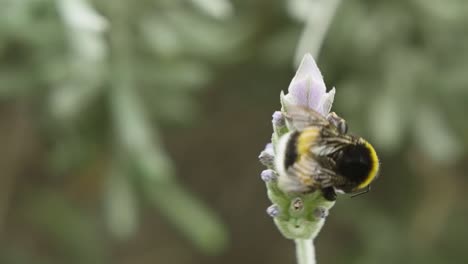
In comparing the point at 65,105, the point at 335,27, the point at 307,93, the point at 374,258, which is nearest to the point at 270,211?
the point at 307,93

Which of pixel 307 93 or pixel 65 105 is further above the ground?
pixel 65 105

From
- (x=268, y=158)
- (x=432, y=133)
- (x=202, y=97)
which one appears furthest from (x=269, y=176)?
(x=202, y=97)

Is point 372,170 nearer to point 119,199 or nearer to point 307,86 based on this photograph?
point 307,86

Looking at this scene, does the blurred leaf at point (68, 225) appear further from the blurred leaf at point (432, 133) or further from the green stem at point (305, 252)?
the green stem at point (305, 252)

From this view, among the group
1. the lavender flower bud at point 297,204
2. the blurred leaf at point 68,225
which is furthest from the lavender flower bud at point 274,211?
the blurred leaf at point 68,225

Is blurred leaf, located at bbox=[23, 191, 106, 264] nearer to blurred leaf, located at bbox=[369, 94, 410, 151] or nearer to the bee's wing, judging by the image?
blurred leaf, located at bbox=[369, 94, 410, 151]

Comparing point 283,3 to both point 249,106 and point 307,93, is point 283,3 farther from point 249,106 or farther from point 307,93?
point 307,93
